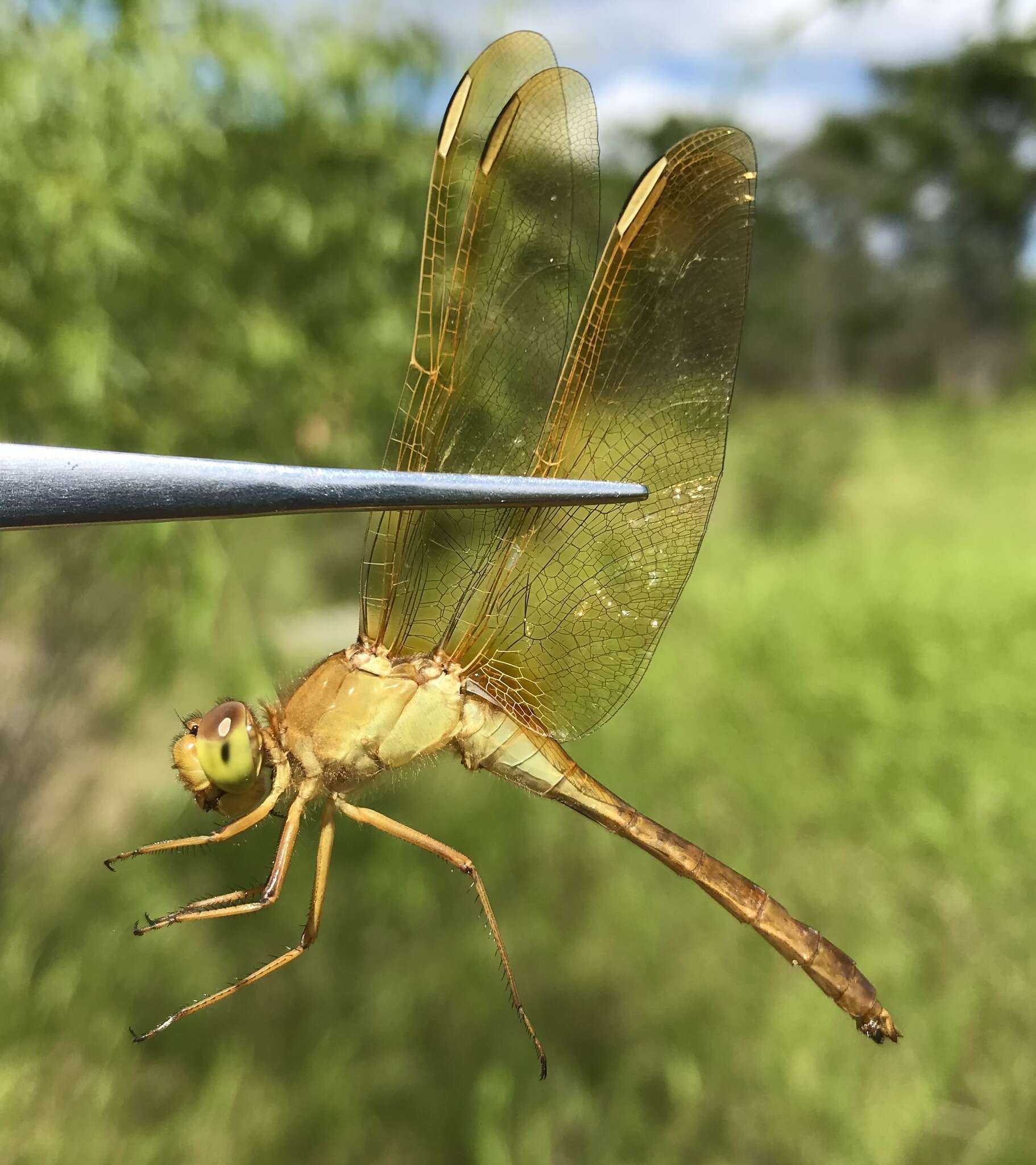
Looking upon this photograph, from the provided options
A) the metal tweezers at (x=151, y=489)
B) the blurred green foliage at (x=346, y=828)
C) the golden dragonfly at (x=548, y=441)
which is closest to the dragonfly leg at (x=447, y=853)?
the golden dragonfly at (x=548, y=441)

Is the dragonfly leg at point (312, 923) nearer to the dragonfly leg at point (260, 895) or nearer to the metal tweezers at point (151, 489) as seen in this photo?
the dragonfly leg at point (260, 895)

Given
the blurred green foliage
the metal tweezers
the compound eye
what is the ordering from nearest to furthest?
the metal tweezers < the compound eye < the blurred green foliage

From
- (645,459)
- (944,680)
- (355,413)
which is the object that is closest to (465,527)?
(645,459)

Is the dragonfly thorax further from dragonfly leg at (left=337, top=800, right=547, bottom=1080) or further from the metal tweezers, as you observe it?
the metal tweezers

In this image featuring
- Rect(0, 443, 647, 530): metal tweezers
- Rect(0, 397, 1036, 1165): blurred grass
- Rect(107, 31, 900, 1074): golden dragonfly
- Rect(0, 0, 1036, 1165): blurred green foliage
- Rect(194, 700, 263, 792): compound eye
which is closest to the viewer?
Rect(0, 443, 647, 530): metal tweezers

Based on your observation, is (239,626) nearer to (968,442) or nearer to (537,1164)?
(537,1164)

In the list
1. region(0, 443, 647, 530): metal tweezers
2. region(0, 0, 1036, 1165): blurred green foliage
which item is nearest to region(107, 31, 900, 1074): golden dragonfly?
region(0, 443, 647, 530): metal tweezers
